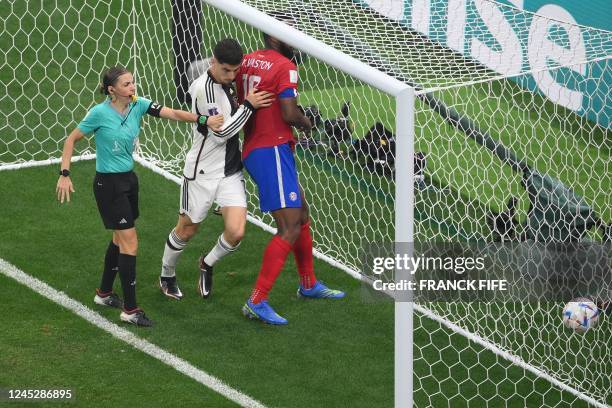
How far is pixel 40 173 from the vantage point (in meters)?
10.6

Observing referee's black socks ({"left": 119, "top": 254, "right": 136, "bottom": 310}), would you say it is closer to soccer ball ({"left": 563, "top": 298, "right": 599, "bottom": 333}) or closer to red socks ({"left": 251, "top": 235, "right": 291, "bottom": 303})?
red socks ({"left": 251, "top": 235, "right": 291, "bottom": 303})

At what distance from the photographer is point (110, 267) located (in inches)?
333

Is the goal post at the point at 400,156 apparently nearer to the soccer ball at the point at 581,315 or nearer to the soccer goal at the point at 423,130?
the soccer goal at the point at 423,130

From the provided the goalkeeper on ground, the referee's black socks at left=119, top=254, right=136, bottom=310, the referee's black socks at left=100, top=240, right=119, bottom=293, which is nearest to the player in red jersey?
the goalkeeper on ground

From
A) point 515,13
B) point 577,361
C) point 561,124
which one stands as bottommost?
point 577,361

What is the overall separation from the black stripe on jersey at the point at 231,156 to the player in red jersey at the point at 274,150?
0.09 metres

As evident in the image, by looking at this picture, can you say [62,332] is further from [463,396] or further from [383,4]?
[383,4]

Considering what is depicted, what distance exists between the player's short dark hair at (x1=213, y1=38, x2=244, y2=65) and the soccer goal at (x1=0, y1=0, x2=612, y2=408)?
184mm

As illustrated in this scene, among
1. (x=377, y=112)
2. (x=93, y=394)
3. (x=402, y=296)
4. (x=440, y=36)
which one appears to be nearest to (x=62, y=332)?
(x=93, y=394)

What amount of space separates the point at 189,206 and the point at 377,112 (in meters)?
2.86

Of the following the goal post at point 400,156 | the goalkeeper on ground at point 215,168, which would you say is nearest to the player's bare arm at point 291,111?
the goalkeeper on ground at point 215,168

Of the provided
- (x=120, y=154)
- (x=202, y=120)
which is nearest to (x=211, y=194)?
(x=202, y=120)

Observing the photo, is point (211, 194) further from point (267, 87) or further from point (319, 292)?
point (319, 292)

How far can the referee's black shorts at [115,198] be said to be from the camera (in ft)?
26.6
